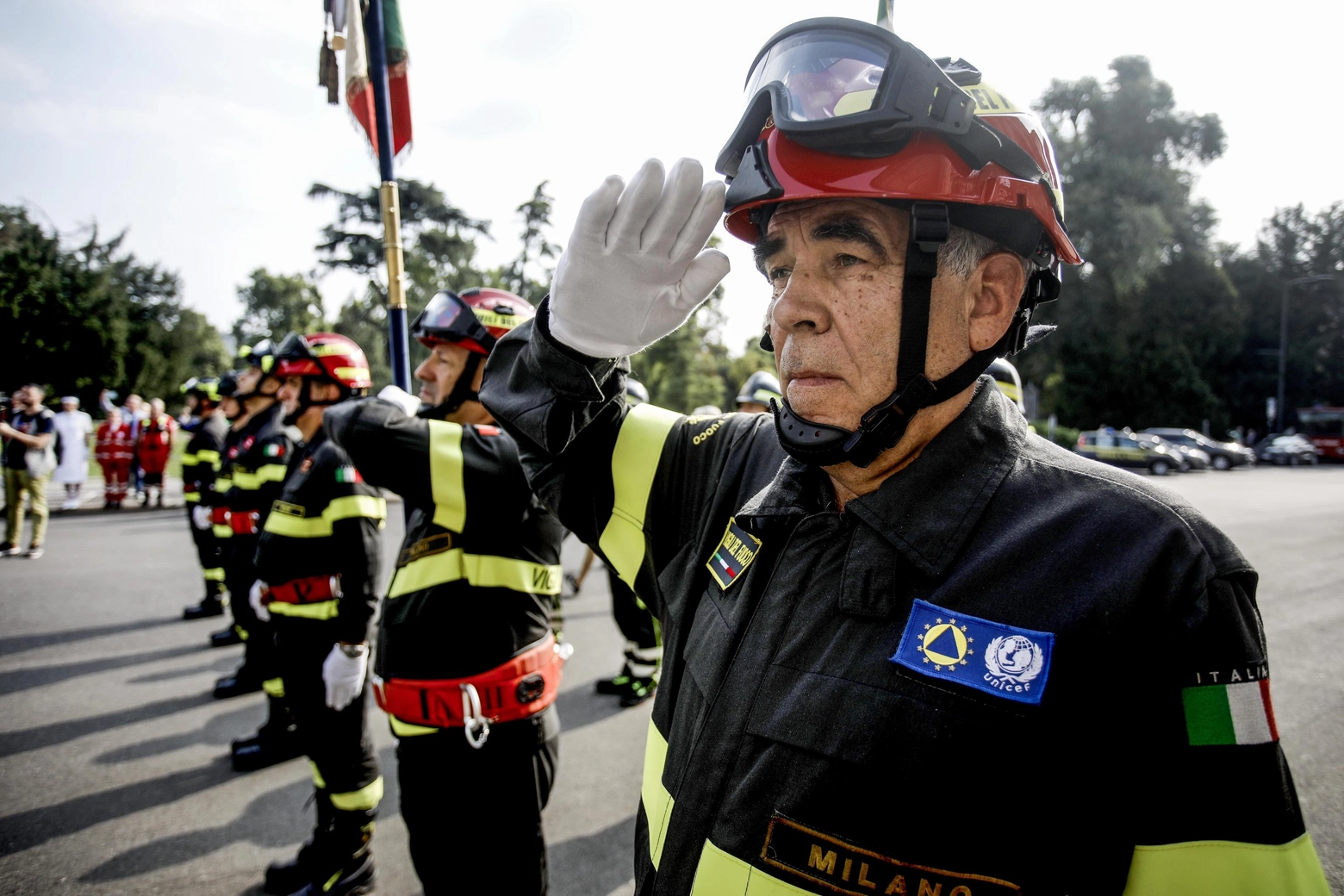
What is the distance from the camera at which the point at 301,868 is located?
131 inches

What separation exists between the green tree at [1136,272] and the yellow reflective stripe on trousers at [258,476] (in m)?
36.5

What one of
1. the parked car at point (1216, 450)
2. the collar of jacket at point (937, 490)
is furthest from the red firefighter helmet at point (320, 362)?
the parked car at point (1216, 450)

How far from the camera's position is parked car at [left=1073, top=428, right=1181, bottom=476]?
84.6ft

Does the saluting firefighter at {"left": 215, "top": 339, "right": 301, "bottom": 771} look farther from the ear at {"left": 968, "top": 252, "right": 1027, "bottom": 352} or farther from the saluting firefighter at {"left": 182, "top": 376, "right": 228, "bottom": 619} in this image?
the ear at {"left": 968, "top": 252, "right": 1027, "bottom": 352}

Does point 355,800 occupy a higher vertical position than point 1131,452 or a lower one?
higher

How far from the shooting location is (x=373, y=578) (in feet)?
11.7

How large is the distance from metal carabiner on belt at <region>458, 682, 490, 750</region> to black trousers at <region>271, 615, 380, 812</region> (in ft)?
4.04

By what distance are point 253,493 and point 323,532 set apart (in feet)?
7.83

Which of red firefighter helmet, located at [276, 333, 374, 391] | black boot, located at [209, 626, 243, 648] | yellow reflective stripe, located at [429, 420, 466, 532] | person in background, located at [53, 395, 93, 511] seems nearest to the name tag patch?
yellow reflective stripe, located at [429, 420, 466, 532]

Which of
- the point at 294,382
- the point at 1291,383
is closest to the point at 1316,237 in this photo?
the point at 1291,383

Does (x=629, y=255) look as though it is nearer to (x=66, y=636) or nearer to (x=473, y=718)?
(x=473, y=718)

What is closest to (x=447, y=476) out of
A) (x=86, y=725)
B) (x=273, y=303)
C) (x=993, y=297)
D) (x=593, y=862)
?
(x=993, y=297)

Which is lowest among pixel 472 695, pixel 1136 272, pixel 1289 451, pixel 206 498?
pixel 1289 451

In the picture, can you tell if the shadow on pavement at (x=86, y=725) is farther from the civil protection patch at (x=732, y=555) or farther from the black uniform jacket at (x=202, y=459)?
the civil protection patch at (x=732, y=555)
